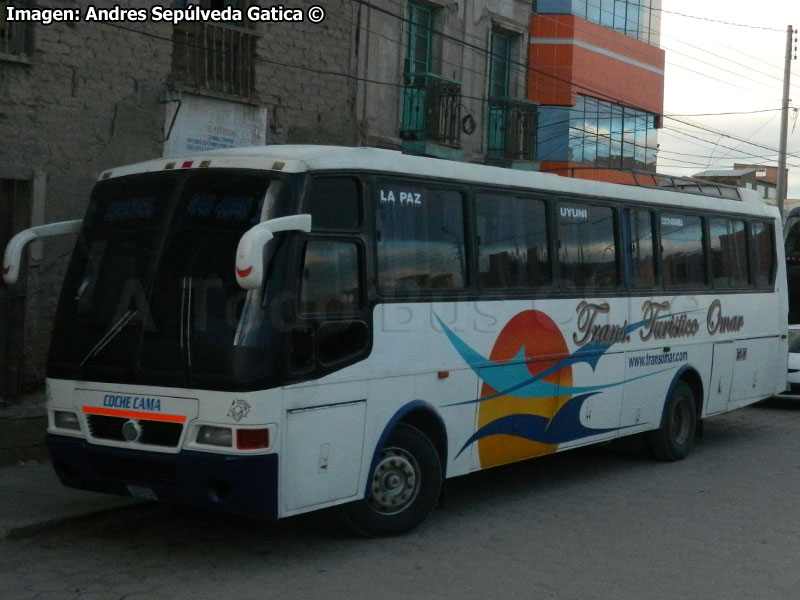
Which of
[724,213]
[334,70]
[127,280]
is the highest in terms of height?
[334,70]

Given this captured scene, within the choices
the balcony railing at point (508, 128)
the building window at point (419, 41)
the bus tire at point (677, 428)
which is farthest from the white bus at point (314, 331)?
the balcony railing at point (508, 128)

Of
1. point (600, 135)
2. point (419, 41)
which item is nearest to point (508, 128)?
point (419, 41)

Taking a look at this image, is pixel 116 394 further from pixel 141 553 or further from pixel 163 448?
pixel 141 553

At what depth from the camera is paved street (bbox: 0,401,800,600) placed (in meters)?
6.84

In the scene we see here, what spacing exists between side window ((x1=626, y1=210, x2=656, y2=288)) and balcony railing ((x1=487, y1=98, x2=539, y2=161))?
9157 mm

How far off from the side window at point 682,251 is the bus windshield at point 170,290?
5.83m

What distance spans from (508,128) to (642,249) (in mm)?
9581

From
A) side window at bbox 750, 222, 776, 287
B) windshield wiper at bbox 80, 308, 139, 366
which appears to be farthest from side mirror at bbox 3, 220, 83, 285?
side window at bbox 750, 222, 776, 287

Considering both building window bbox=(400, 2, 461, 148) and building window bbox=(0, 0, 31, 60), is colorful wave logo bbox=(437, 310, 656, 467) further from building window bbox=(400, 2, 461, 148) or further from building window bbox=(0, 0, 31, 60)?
building window bbox=(400, 2, 461, 148)

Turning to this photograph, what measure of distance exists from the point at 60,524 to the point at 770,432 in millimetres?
9735

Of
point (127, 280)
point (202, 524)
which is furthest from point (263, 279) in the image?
point (202, 524)

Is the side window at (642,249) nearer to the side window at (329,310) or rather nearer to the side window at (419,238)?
the side window at (419,238)

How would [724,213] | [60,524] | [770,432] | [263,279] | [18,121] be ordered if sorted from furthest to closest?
[770,432]
[724,213]
[18,121]
[60,524]
[263,279]

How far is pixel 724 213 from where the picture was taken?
43.6 ft
